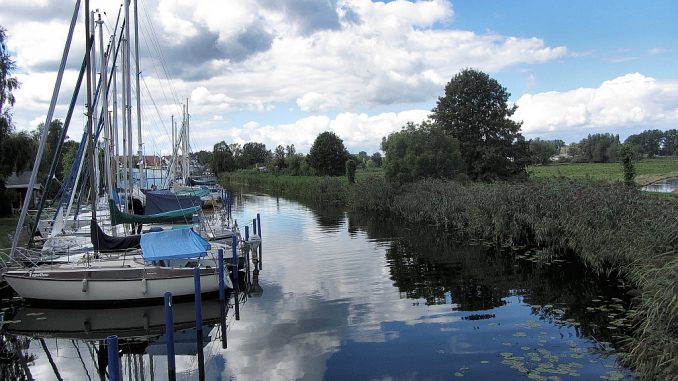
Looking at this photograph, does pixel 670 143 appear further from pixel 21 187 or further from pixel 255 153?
pixel 21 187

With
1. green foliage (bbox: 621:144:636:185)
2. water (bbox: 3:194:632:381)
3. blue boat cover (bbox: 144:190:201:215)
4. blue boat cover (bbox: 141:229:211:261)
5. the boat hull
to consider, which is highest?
green foliage (bbox: 621:144:636:185)

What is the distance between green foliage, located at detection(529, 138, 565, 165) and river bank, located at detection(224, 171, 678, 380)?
2842 centimetres

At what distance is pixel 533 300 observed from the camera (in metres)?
18.8

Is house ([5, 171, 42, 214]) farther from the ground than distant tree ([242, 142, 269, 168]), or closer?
closer

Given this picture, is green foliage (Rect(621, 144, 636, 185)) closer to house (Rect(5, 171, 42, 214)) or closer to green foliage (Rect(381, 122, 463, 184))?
green foliage (Rect(381, 122, 463, 184))

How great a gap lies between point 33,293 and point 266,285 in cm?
884

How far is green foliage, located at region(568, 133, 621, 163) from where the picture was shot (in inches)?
4053

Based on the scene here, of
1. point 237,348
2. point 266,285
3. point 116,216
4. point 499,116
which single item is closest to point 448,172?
point 499,116

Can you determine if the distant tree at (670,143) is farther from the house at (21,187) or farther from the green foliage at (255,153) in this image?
the house at (21,187)

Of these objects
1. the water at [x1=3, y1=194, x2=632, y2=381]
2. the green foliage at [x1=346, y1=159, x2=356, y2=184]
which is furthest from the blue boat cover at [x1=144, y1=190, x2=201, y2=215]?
the green foliage at [x1=346, y1=159, x2=356, y2=184]

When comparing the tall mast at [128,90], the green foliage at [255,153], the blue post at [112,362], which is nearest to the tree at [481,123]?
the tall mast at [128,90]

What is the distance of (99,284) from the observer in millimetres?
18500

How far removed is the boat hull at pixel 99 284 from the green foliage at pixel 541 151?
52.3 m

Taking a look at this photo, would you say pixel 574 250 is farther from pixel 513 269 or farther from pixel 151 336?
pixel 151 336
